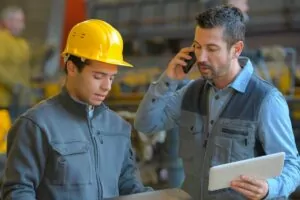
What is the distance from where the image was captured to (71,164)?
1.92 m

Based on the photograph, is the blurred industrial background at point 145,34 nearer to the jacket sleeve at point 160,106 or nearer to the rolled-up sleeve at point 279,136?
the jacket sleeve at point 160,106

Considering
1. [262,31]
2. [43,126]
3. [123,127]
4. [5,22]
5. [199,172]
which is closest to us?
[43,126]

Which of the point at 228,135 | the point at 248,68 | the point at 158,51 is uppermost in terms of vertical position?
the point at 248,68

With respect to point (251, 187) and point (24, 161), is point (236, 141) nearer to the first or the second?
point (251, 187)

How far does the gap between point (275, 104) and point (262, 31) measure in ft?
25.7

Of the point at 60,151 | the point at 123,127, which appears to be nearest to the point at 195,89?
the point at 123,127

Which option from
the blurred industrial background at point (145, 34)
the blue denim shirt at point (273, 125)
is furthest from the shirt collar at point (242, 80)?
the blurred industrial background at point (145, 34)

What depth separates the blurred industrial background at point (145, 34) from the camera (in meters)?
6.99

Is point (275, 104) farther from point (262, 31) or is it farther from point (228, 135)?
point (262, 31)

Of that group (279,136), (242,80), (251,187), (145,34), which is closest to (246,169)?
(251,187)

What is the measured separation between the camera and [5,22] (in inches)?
249

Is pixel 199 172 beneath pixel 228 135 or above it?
beneath

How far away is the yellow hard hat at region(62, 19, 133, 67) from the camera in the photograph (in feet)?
6.49

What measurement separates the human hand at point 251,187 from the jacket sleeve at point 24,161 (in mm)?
620
